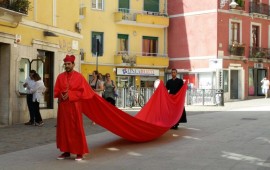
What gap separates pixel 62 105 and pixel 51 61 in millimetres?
10213

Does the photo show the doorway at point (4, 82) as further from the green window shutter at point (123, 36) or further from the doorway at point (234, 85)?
the doorway at point (234, 85)

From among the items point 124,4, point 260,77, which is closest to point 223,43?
point 260,77

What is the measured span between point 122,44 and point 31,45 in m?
24.0

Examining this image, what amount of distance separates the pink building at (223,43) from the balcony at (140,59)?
1.30 m

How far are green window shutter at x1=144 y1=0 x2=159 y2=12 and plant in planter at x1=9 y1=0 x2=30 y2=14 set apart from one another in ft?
86.9

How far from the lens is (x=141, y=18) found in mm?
40500

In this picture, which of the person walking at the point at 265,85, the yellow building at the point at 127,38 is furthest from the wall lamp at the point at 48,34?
the person walking at the point at 265,85

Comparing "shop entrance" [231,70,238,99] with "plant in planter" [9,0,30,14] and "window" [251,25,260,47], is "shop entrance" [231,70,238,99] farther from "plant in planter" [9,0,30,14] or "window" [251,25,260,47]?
"plant in planter" [9,0,30,14]

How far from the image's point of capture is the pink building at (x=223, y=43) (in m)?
38.6

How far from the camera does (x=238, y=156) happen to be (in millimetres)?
9258

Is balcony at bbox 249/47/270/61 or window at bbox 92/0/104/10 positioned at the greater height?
window at bbox 92/0/104/10

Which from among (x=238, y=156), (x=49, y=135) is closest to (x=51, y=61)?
(x=49, y=135)

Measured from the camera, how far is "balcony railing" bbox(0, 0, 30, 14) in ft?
50.8

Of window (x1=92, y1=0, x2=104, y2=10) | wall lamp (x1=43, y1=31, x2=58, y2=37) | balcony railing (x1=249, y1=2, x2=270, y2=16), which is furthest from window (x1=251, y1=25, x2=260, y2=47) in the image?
wall lamp (x1=43, y1=31, x2=58, y2=37)
